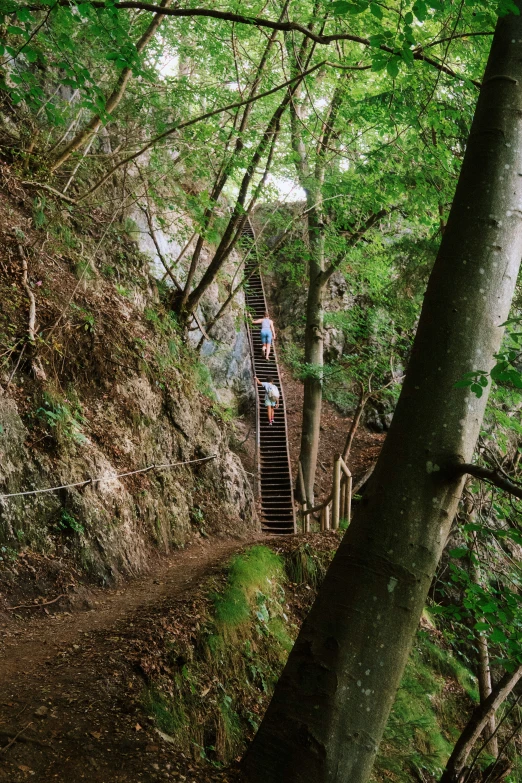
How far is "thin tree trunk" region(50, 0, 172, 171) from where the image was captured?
6.94m

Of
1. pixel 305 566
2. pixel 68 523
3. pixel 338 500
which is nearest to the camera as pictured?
pixel 68 523

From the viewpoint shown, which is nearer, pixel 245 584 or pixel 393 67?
pixel 393 67

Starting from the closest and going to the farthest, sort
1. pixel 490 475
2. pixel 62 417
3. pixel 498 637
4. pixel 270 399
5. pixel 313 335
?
pixel 490 475 < pixel 498 637 < pixel 62 417 < pixel 313 335 < pixel 270 399

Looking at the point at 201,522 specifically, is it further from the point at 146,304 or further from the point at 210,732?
the point at 210,732

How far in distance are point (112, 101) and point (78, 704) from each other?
22.8 ft

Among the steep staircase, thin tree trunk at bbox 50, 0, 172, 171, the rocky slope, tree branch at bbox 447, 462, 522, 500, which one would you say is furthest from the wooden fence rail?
tree branch at bbox 447, 462, 522, 500

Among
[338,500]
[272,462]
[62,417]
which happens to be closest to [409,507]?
[62,417]

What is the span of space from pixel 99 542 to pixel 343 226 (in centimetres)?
810

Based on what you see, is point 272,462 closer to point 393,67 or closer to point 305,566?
point 305,566

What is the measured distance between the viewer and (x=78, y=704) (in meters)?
3.04

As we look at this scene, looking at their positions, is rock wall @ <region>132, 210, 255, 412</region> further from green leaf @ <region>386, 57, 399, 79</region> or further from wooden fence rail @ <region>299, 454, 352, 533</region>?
green leaf @ <region>386, 57, 399, 79</region>

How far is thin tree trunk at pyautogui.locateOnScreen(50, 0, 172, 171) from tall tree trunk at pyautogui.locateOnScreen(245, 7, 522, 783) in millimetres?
5925

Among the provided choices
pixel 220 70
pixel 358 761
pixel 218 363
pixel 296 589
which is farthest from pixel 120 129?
pixel 358 761

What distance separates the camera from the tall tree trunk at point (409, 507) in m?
1.90
